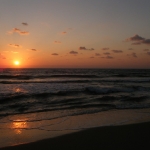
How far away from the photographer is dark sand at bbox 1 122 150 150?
4875mm

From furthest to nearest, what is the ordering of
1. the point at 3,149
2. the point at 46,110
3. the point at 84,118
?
the point at 46,110 < the point at 84,118 < the point at 3,149

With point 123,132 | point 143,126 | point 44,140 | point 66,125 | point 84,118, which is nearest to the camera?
point 44,140

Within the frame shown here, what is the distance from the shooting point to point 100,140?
5.38 meters

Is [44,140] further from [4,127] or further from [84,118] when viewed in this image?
A: [84,118]

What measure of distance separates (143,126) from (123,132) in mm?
1062

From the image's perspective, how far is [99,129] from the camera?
6.29 metres

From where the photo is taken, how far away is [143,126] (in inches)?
261

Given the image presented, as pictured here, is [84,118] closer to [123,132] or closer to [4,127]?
[123,132]

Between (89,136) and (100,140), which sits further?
(89,136)

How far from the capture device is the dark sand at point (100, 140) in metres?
4.88

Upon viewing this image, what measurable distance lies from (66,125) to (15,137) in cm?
203

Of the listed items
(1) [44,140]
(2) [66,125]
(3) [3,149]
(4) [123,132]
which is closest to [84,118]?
(2) [66,125]

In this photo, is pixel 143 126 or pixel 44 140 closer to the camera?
pixel 44 140

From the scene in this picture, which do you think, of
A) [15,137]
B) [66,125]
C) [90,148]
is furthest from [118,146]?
[15,137]
